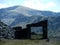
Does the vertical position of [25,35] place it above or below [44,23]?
below

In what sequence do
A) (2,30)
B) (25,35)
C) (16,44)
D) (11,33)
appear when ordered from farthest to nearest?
1. (25,35)
2. (11,33)
3. (2,30)
4. (16,44)

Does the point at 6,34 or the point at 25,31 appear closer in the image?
the point at 6,34

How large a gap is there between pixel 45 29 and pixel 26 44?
246 inches

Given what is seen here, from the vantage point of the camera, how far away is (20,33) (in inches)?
812

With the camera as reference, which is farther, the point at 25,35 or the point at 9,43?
the point at 25,35

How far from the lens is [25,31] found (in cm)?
1994

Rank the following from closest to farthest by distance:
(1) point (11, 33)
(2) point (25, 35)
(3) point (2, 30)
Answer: (3) point (2, 30)
(1) point (11, 33)
(2) point (25, 35)

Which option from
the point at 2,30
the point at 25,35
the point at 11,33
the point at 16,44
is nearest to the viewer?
the point at 16,44

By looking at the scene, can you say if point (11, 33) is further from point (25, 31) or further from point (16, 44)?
point (16, 44)

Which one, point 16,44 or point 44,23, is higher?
point 44,23

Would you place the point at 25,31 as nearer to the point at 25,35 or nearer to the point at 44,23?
the point at 25,35

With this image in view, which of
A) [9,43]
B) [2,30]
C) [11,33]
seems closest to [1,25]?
[2,30]

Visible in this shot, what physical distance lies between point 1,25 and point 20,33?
4.82 metres

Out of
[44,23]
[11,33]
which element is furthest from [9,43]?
[44,23]
